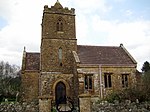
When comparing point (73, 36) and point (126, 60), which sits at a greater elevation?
point (73, 36)

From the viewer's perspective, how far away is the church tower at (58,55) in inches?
1172

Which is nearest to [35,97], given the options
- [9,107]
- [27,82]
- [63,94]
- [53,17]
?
[27,82]

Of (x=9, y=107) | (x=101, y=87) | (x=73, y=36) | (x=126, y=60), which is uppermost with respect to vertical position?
(x=73, y=36)

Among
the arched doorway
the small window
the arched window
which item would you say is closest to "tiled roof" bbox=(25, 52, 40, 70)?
the arched doorway

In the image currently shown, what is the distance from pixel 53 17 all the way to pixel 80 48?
6232mm

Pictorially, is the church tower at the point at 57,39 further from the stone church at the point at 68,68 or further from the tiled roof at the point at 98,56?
the tiled roof at the point at 98,56

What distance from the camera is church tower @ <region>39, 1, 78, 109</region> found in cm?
2977

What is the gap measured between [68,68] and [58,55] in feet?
7.64

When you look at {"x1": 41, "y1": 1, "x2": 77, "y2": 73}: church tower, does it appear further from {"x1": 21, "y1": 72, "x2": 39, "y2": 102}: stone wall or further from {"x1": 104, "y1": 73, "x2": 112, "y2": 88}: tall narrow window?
{"x1": 104, "y1": 73, "x2": 112, "y2": 88}: tall narrow window

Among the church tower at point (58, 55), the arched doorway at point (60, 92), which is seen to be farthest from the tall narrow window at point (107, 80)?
the arched doorway at point (60, 92)

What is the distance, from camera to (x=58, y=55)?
3098 centimetres

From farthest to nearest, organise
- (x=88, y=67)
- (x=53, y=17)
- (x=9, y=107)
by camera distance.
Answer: (x=53, y=17) → (x=88, y=67) → (x=9, y=107)

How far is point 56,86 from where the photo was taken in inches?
1180

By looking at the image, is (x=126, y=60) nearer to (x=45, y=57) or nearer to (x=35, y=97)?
(x=45, y=57)
